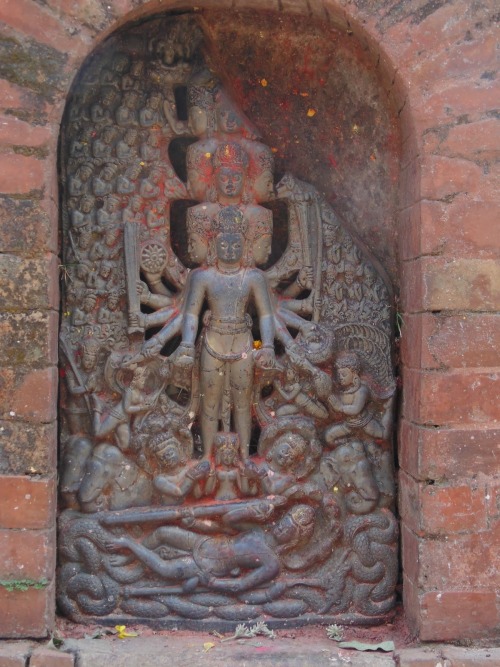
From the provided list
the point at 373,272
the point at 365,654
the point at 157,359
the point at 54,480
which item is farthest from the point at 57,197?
the point at 365,654

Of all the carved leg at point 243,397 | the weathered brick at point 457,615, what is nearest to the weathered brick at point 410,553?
the weathered brick at point 457,615

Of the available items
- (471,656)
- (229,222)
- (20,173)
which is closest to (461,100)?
(229,222)

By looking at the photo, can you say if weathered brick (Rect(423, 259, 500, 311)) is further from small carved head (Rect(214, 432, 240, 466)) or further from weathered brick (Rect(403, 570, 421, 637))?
weathered brick (Rect(403, 570, 421, 637))

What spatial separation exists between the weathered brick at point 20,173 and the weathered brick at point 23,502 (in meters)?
1.46

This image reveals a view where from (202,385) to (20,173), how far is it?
152 cm

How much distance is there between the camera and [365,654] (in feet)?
14.6

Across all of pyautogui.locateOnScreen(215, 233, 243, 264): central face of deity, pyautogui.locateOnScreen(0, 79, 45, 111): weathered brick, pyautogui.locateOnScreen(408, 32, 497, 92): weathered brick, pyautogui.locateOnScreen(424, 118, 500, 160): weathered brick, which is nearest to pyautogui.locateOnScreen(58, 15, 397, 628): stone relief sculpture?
pyautogui.locateOnScreen(215, 233, 243, 264): central face of deity

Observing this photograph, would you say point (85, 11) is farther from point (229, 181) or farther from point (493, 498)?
point (493, 498)

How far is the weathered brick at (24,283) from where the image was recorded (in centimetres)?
428

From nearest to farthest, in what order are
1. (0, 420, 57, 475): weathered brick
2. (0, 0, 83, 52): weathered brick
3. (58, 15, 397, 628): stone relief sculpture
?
1. (0, 0, 83, 52): weathered brick
2. (0, 420, 57, 475): weathered brick
3. (58, 15, 397, 628): stone relief sculpture

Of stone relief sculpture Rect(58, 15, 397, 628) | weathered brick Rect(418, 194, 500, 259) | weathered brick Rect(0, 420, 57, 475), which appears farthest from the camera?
stone relief sculpture Rect(58, 15, 397, 628)

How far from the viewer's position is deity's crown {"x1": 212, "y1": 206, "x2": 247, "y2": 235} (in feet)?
15.8

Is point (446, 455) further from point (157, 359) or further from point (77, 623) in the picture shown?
point (77, 623)

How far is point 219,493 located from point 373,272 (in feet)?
5.13
